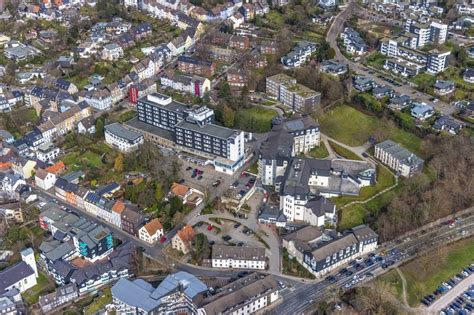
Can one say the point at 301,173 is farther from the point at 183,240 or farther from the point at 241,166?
the point at 183,240

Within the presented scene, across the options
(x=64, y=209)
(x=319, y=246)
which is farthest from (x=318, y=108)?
(x=64, y=209)

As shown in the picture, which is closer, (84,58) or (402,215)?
(402,215)

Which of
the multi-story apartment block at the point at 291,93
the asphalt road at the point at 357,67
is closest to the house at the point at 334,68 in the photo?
the asphalt road at the point at 357,67

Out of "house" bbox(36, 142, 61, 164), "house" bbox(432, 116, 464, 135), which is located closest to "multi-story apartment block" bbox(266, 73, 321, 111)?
"house" bbox(432, 116, 464, 135)

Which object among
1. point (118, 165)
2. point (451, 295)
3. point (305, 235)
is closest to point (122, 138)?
point (118, 165)

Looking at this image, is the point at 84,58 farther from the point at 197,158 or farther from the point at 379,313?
the point at 379,313

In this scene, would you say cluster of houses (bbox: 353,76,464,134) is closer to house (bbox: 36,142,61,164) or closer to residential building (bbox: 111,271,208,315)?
residential building (bbox: 111,271,208,315)
